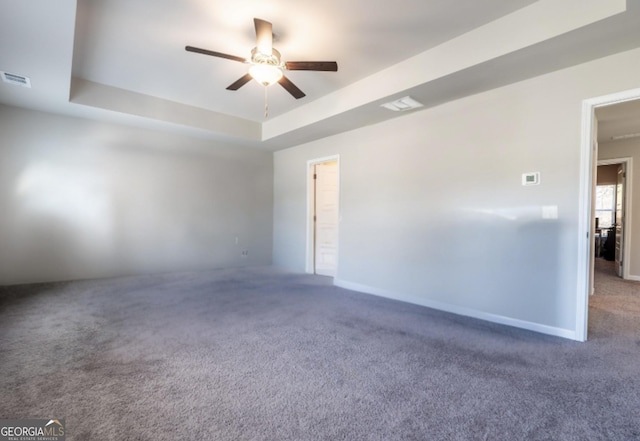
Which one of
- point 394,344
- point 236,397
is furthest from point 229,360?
point 394,344

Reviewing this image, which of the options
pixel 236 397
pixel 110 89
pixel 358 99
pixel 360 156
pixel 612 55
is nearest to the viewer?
pixel 236 397

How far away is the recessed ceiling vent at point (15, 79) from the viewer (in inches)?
129

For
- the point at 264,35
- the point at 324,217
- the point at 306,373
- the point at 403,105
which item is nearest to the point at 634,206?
the point at 403,105

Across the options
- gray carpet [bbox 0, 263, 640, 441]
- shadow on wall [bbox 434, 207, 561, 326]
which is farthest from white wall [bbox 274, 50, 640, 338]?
gray carpet [bbox 0, 263, 640, 441]

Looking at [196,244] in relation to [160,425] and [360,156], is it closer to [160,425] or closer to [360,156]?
[360,156]

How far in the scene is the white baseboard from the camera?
285 cm

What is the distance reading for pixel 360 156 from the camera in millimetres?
4684

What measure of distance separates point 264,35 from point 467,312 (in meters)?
3.44

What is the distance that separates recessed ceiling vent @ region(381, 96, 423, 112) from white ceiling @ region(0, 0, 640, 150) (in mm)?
121

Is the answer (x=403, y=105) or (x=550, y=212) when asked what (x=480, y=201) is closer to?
(x=550, y=212)

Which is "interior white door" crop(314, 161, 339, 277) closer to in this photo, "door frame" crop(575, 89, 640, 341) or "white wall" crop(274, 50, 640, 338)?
"white wall" crop(274, 50, 640, 338)

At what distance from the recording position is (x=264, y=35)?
246 centimetres

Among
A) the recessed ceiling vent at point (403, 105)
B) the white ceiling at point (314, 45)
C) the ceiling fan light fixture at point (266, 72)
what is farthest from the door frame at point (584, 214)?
the ceiling fan light fixture at point (266, 72)

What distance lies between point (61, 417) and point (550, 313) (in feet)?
12.3
